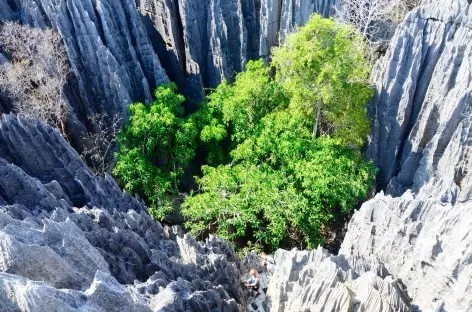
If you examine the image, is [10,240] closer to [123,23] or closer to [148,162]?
[148,162]

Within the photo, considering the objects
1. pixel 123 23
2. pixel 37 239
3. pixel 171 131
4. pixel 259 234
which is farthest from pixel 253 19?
pixel 37 239

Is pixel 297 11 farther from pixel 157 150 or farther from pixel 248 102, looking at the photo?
pixel 157 150

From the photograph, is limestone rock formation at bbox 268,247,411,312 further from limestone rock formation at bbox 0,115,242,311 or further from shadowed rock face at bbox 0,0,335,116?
shadowed rock face at bbox 0,0,335,116

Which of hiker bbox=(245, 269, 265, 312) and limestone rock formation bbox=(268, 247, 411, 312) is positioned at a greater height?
limestone rock formation bbox=(268, 247, 411, 312)

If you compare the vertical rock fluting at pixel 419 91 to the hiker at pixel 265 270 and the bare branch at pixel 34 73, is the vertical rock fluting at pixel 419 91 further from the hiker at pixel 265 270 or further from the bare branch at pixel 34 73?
the bare branch at pixel 34 73

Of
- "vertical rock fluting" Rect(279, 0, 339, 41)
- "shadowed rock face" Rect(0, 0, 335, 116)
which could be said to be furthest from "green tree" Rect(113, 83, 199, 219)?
"vertical rock fluting" Rect(279, 0, 339, 41)

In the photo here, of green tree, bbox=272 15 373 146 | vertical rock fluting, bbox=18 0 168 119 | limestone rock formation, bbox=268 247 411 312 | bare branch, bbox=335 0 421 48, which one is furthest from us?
bare branch, bbox=335 0 421 48
